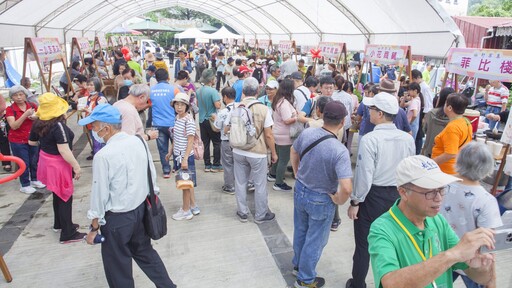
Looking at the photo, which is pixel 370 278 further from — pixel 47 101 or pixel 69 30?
pixel 69 30

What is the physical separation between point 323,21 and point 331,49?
3766mm

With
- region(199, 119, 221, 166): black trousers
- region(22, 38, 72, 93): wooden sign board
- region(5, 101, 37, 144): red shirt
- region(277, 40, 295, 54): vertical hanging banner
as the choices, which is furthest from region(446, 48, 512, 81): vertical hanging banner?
region(277, 40, 295, 54): vertical hanging banner

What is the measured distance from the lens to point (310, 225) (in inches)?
108

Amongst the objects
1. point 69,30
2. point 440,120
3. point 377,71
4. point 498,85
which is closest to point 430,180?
point 440,120

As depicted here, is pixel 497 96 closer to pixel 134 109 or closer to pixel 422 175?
pixel 134 109

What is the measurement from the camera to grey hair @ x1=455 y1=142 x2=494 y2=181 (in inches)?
77.0

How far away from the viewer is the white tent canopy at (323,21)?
22.7 ft

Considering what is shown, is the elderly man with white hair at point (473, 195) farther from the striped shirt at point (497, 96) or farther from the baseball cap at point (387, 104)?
the striped shirt at point (497, 96)

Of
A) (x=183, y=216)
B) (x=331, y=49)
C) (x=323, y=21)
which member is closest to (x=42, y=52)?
(x=183, y=216)

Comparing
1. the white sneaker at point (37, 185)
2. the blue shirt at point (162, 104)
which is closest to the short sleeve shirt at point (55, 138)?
the blue shirt at point (162, 104)

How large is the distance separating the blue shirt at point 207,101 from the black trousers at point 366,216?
10.3 feet

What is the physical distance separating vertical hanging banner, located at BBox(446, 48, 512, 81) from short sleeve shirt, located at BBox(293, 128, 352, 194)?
3137 mm

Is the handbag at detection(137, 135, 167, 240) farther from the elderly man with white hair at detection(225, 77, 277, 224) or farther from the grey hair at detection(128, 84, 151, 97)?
the grey hair at detection(128, 84, 151, 97)

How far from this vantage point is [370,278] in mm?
3117
